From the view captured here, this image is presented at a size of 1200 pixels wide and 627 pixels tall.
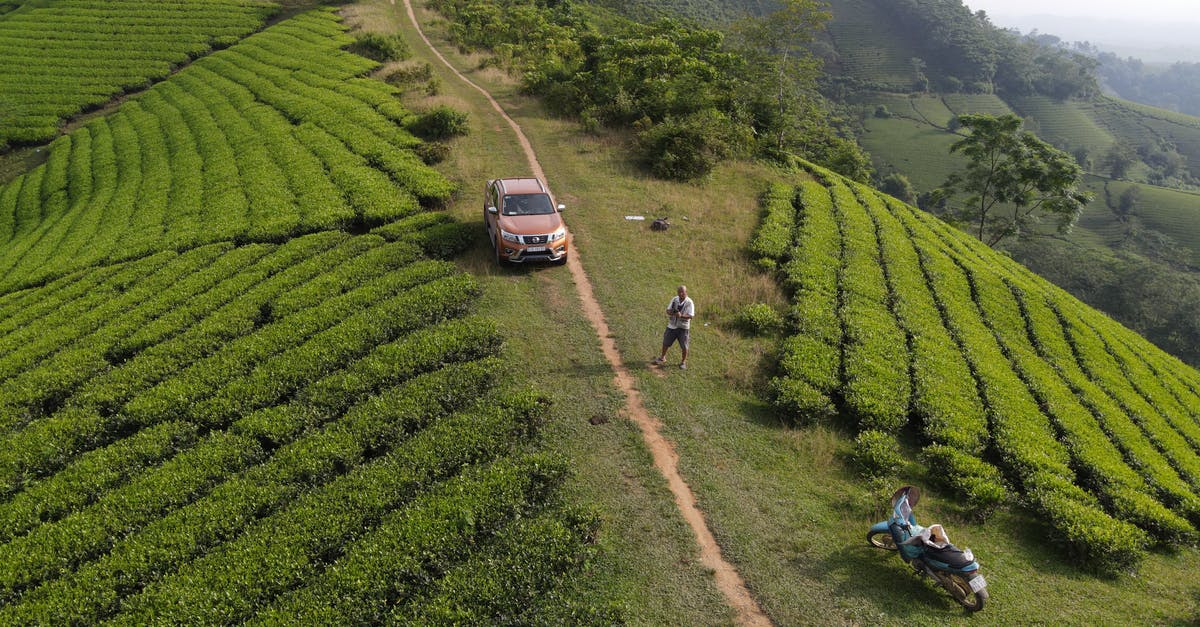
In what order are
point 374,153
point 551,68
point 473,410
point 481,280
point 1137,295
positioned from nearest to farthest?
point 473,410 → point 481,280 → point 374,153 → point 551,68 → point 1137,295

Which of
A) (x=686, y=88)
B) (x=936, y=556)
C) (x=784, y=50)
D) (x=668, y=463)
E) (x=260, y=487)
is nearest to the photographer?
(x=936, y=556)

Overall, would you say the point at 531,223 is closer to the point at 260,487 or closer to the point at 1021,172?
the point at 260,487

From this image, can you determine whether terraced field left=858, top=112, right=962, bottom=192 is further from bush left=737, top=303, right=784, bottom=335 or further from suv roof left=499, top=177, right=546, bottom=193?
suv roof left=499, top=177, right=546, bottom=193

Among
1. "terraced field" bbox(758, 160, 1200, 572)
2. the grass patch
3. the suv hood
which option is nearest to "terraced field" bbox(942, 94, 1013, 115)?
"terraced field" bbox(758, 160, 1200, 572)

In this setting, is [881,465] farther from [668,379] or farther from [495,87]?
[495,87]

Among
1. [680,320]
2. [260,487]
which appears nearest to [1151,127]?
[680,320]

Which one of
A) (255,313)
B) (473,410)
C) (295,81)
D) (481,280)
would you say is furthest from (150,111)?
(473,410)
